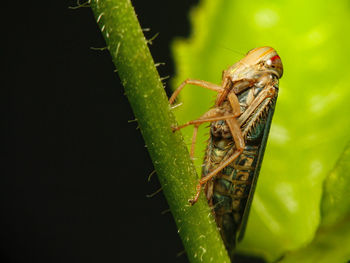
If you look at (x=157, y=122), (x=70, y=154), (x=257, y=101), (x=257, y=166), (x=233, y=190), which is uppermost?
(x=157, y=122)

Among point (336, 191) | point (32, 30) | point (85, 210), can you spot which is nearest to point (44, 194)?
point (85, 210)

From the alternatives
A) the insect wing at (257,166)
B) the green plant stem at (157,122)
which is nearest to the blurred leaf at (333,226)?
the green plant stem at (157,122)

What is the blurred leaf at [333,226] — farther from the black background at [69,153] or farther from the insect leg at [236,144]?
the black background at [69,153]

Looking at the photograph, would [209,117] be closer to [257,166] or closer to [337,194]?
[257,166]

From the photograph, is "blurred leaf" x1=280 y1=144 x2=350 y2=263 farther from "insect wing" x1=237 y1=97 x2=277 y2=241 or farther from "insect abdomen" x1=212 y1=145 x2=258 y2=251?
"insect abdomen" x1=212 y1=145 x2=258 y2=251

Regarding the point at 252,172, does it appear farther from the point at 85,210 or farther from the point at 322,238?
the point at 85,210

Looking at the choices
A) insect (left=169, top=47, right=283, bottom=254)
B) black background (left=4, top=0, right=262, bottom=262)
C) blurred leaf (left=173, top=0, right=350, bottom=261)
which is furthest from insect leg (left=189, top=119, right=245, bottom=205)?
black background (left=4, top=0, right=262, bottom=262)

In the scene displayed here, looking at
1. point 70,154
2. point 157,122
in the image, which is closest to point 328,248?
point 157,122
